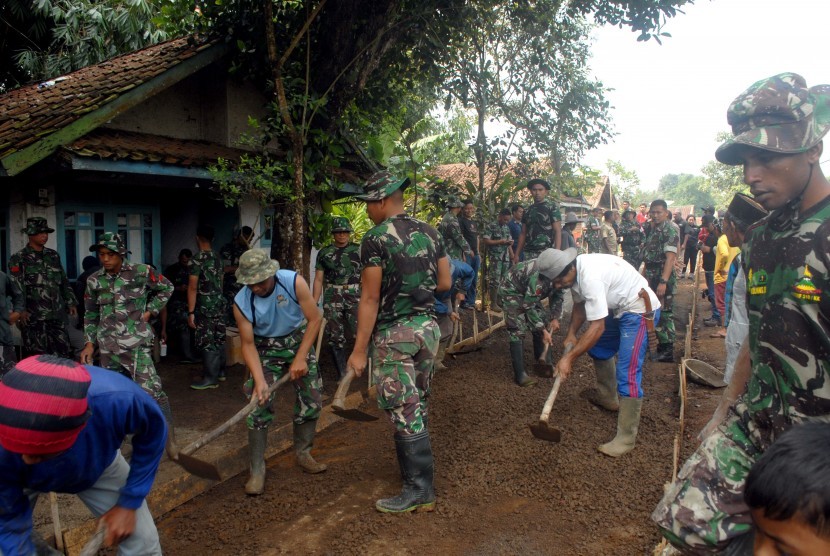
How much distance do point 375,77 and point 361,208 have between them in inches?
278

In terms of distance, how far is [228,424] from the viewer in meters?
4.05

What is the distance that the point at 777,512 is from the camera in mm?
1391

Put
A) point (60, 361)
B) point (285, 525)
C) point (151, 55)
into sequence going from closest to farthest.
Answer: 1. point (60, 361)
2. point (285, 525)
3. point (151, 55)

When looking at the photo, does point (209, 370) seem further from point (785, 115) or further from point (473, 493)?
point (785, 115)

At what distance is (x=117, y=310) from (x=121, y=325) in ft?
0.42

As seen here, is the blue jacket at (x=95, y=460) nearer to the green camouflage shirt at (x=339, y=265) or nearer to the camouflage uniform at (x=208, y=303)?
the green camouflage shirt at (x=339, y=265)

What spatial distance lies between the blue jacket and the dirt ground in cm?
144

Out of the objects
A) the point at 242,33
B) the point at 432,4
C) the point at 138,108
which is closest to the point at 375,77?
the point at 432,4

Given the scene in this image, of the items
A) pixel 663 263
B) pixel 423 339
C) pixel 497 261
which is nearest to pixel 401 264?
pixel 423 339

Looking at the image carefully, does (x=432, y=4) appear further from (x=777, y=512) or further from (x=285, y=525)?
(x=777, y=512)

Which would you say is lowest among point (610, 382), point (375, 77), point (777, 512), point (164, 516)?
point (164, 516)

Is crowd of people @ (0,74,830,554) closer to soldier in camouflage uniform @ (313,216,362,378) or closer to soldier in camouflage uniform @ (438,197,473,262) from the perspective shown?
soldier in camouflage uniform @ (313,216,362,378)

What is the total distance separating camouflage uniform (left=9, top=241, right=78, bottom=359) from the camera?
644 cm

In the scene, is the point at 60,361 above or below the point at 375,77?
below
